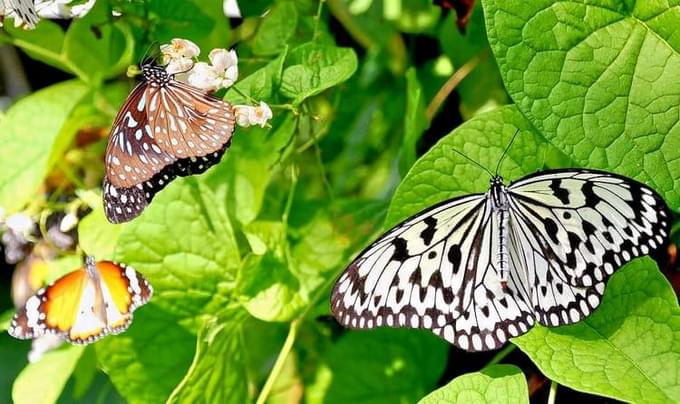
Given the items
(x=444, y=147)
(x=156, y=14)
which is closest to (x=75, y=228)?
(x=156, y=14)

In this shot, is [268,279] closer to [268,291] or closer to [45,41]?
[268,291]

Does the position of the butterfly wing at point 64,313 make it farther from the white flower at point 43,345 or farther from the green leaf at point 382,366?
the green leaf at point 382,366

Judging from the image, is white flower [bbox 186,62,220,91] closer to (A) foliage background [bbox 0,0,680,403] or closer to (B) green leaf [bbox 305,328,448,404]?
(A) foliage background [bbox 0,0,680,403]

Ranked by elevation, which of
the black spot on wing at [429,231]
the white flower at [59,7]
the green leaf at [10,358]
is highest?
the white flower at [59,7]

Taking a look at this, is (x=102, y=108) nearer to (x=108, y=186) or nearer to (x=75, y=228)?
(x=75, y=228)

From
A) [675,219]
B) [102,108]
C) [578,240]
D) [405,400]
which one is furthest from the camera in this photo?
[102,108]

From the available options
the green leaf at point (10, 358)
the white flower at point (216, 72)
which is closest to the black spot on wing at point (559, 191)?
the white flower at point (216, 72)

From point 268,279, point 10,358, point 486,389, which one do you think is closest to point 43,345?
point 268,279
